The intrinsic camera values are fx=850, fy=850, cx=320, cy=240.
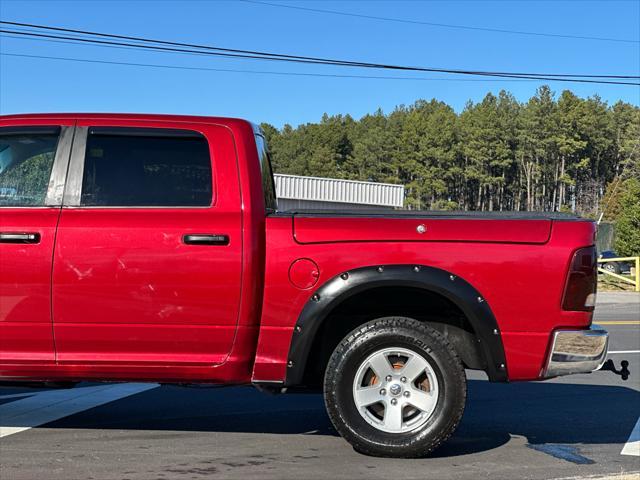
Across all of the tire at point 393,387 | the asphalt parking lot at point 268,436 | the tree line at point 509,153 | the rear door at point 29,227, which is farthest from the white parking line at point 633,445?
the tree line at point 509,153

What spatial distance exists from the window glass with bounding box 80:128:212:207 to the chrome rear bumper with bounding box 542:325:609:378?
2204 millimetres

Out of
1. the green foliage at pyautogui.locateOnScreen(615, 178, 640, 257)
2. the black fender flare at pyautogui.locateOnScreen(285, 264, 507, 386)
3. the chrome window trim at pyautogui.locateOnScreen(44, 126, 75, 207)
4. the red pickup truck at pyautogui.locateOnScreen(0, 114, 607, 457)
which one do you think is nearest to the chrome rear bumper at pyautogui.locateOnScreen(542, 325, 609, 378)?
the red pickup truck at pyautogui.locateOnScreen(0, 114, 607, 457)

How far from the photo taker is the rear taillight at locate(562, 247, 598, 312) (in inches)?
190

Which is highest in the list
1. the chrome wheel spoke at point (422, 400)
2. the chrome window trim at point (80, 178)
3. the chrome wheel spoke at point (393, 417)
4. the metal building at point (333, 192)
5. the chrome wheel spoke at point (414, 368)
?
the metal building at point (333, 192)

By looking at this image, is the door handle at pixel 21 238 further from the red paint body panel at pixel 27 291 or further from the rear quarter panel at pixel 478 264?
the rear quarter panel at pixel 478 264

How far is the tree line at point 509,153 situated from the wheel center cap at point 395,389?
100 m

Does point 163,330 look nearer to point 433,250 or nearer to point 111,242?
point 111,242

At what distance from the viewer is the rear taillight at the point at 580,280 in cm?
483

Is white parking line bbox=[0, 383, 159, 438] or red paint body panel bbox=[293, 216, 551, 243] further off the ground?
red paint body panel bbox=[293, 216, 551, 243]

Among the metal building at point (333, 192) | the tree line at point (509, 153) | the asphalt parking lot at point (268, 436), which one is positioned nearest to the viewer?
the asphalt parking lot at point (268, 436)

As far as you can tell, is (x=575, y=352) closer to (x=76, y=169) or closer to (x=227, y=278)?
(x=227, y=278)

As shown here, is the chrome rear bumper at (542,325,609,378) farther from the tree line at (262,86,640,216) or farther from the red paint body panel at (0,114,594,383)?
the tree line at (262,86,640,216)

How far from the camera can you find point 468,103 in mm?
133125

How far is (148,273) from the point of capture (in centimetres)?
486
